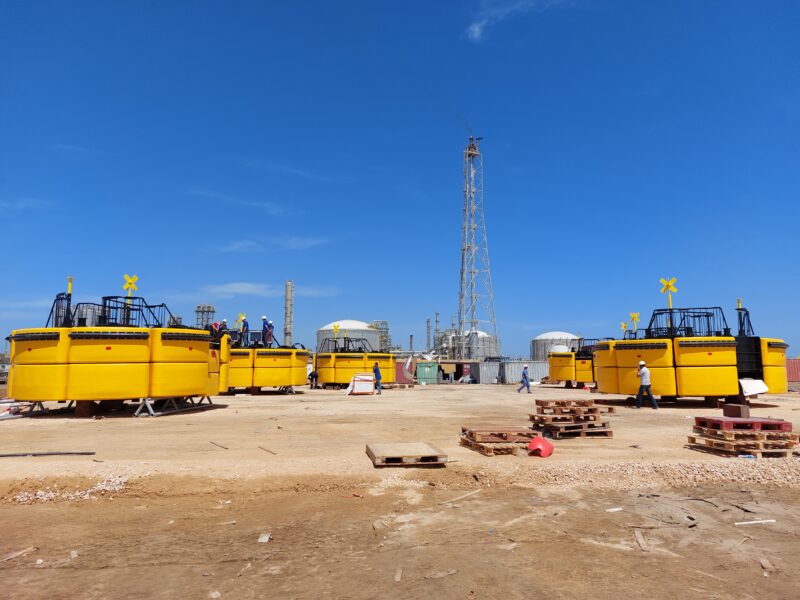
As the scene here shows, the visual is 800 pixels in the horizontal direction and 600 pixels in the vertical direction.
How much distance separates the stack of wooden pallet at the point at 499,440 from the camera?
960cm

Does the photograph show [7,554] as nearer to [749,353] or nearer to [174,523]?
[174,523]

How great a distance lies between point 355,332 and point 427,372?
48.2ft

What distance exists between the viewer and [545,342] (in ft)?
225

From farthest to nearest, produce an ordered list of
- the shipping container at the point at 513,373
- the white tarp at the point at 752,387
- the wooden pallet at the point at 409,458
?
the shipping container at the point at 513,373
the white tarp at the point at 752,387
the wooden pallet at the point at 409,458

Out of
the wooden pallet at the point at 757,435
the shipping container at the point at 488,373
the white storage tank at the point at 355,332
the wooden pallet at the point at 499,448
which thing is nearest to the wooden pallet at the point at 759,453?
the wooden pallet at the point at 757,435

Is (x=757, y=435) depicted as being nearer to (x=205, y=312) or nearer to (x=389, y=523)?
(x=389, y=523)

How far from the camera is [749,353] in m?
21.0

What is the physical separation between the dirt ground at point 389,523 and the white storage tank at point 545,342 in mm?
58669

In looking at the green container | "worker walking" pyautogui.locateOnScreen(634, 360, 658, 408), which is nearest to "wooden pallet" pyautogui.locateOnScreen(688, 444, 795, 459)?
"worker walking" pyautogui.locateOnScreen(634, 360, 658, 408)

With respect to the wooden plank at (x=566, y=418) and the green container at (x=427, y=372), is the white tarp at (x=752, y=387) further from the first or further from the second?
the green container at (x=427, y=372)

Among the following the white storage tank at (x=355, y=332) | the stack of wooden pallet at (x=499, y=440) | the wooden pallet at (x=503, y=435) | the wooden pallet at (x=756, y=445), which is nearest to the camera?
the wooden pallet at (x=756, y=445)

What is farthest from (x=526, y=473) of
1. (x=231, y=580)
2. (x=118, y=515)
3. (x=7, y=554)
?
(x=7, y=554)

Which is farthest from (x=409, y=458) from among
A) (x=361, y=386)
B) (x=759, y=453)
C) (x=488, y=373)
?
(x=488, y=373)

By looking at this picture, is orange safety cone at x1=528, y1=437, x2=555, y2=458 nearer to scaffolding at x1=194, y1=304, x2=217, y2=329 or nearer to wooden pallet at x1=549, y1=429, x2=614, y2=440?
wooden pallet at x1=549, y1=429, x2=614, y2=440
